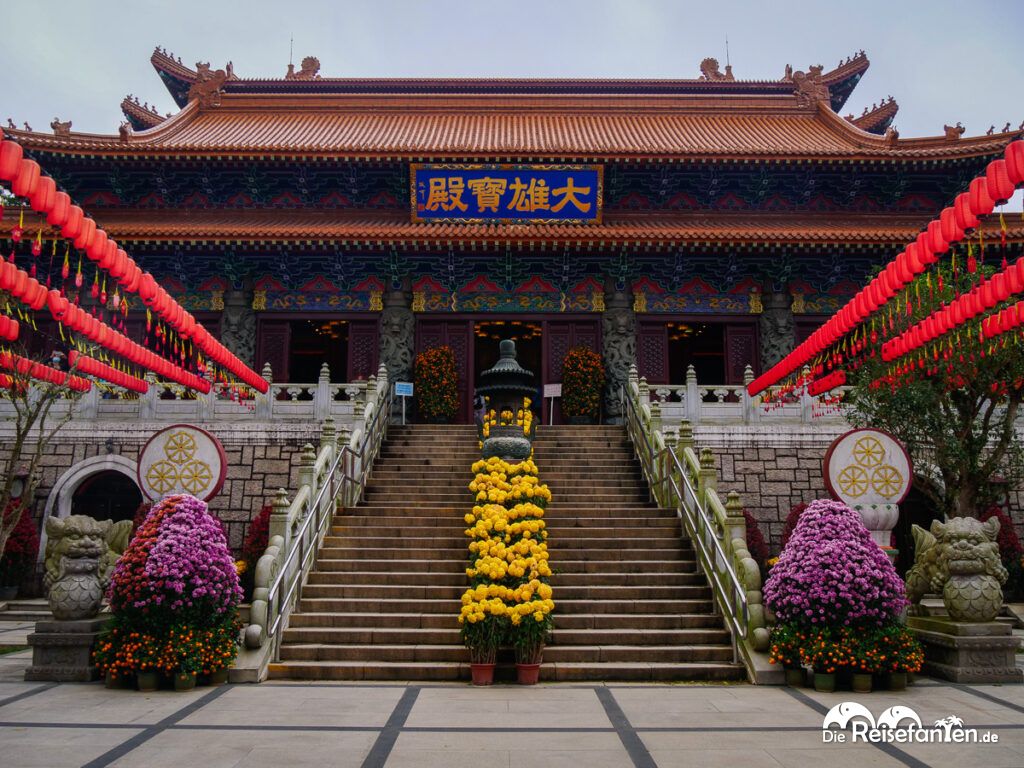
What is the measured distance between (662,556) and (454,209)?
36.9 feet

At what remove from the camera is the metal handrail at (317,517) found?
838 cm

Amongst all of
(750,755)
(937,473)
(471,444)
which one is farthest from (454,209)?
(750,755)

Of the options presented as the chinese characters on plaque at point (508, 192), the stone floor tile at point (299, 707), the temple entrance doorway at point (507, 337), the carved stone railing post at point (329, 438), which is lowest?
the stone floor tile at point (299, 707)

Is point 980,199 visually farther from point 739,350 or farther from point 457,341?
point 457,341

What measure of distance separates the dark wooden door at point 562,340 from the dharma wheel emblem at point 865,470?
9371mm

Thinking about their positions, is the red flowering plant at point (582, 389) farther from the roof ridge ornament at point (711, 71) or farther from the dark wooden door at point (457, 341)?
the roof ridge ornament at point (711, 71)

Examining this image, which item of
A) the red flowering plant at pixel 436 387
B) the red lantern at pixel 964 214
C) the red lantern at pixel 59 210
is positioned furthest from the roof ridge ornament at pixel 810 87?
the red lantern at pixel 59 210

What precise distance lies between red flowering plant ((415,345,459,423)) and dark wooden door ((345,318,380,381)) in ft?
4.33

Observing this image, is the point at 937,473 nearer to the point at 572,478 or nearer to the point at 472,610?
the point at 572,478

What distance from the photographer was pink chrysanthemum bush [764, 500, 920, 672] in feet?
24.2

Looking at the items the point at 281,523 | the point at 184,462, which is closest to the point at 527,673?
the point at 281,523


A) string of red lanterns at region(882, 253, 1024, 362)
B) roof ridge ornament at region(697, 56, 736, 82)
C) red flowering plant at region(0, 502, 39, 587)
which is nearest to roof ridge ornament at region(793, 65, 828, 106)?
roof ridge ornament at region(697, 56, 736, 82)

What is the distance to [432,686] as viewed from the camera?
7645 mm

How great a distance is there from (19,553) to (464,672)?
369 inches
